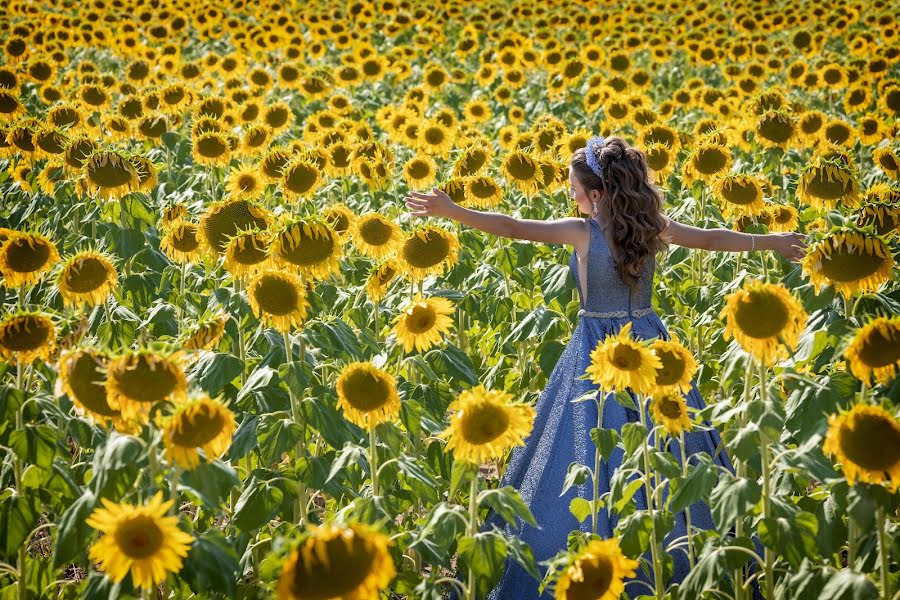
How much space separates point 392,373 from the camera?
3.73 metres

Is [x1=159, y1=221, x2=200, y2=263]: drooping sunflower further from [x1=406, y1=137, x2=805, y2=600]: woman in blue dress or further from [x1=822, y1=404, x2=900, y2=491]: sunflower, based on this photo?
[x1=822, y1=404, x2=900, y2=491]: sunflower

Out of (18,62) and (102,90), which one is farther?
(18,62)

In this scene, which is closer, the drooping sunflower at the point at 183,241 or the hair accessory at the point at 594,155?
the hair accessory at the point at 594,155

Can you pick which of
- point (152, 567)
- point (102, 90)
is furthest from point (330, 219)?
point (102, 90)

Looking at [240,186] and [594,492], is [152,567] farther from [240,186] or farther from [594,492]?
[240,186]

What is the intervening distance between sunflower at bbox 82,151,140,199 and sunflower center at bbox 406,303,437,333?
209 cm

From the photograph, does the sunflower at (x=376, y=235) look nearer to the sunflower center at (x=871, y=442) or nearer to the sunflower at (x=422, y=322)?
the sunflower at (x=422, y=322)

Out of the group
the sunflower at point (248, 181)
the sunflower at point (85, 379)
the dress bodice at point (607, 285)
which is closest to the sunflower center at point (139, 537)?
the sunflower at point (85, 379)

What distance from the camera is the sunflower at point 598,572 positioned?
2.38m

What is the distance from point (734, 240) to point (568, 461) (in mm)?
1126

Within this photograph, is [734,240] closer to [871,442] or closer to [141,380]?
[871,442]

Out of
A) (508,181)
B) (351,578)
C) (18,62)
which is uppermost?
(351,578)

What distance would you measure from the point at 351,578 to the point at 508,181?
3678 mm

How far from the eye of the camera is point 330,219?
4.34 m
